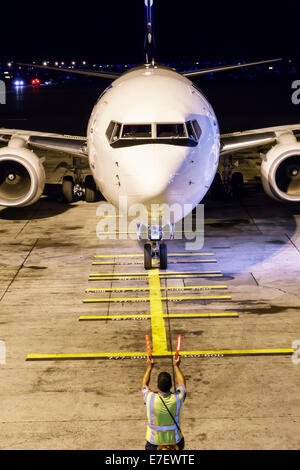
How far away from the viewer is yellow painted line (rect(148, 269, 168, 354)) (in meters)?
11.3

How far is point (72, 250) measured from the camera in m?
17.1

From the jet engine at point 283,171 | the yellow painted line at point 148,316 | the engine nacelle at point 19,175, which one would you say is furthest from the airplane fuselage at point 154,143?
the engine nacelle at point 19,175

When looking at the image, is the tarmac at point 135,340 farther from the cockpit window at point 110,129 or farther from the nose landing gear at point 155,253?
the cockpit window at point 110,129

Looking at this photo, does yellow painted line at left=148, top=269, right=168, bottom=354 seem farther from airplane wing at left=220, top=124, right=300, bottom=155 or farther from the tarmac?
airplane wing at left=220, top=124, right=300, bottom=155

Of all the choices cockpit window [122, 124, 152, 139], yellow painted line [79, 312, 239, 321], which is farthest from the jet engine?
yellow painted line [79, 312, 239, 321]

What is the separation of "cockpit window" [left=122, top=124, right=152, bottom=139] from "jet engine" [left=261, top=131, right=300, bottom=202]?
591cm

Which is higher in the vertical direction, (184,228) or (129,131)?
(129,131)

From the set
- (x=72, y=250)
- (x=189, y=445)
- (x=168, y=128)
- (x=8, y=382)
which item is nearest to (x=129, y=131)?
(x=168, y=128)

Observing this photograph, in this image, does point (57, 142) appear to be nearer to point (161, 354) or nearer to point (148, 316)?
point (148, 316)

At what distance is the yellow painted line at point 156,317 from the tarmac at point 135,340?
4cm

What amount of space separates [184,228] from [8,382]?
9.75 m

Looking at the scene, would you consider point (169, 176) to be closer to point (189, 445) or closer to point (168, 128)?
point (168, 128)

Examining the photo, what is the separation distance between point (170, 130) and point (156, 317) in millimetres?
4007
